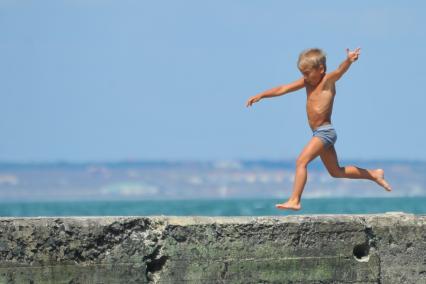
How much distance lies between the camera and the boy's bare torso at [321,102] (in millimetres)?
8789

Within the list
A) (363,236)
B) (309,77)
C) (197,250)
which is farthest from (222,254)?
(309,77)

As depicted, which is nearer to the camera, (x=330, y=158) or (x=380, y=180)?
(x=330, y=158)

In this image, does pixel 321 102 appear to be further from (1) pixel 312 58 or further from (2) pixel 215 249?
(2) pixel 215 249

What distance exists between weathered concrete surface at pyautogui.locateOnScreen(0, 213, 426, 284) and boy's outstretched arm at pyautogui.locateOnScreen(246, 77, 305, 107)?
103cm

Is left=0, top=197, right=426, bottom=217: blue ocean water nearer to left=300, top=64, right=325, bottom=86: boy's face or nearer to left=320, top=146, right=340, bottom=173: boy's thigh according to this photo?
left=320, top=146, right=340, bottom=173: boy's thigh

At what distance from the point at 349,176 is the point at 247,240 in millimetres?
1243

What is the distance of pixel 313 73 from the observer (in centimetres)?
878

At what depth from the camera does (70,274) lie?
307 inches

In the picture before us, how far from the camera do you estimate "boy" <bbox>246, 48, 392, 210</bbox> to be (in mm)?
8664

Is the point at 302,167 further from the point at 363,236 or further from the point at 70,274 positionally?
the point at 70,274

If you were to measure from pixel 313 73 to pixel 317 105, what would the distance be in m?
0.22

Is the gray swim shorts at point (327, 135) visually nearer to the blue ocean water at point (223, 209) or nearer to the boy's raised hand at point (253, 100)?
the boy's raised hand at point (253, 100)

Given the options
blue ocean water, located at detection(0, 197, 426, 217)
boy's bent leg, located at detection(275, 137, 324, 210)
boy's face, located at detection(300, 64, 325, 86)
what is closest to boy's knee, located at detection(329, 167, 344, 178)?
boy's bent leg, located at detection(275, 137, 324, 210)

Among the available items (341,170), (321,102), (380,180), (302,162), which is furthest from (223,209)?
(302,162)
